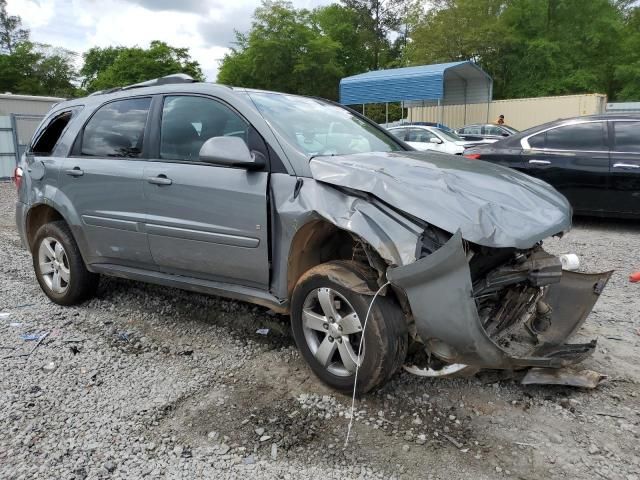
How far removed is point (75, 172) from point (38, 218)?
86cm

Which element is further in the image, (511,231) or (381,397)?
(381,397)

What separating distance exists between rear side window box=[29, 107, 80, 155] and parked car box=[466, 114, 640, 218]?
5703 mm

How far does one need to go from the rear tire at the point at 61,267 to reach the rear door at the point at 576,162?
19.1 feet

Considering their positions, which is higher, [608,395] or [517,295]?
[517,295]

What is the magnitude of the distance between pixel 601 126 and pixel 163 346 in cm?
632

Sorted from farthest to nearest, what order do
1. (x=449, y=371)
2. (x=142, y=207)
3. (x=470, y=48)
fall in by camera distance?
(x=470, y=48), (x=142, y=207), (x=449, y=371)

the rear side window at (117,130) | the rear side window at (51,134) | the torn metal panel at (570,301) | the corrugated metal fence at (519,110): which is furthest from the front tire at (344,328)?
the corrugated metal fence at (519,110)

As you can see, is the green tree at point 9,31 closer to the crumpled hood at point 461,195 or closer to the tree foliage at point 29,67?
the tree foliage at point 29,67

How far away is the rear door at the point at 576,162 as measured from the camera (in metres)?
6.82

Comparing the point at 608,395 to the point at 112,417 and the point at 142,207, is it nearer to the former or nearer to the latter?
the point at 112,417

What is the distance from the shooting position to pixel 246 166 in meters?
3.10

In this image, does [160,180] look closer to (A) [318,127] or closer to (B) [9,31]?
(A) [318,127]

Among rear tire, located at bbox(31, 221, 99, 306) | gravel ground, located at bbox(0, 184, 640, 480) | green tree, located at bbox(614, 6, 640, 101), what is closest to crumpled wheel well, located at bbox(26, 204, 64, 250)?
rear tire, located at bbox(31, 221, 99, 306)

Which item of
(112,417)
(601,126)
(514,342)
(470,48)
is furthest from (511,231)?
(470,48)
